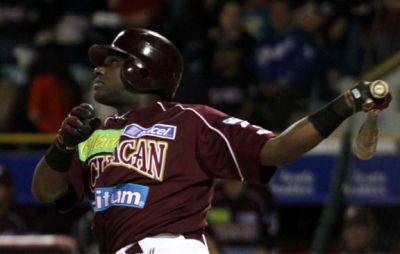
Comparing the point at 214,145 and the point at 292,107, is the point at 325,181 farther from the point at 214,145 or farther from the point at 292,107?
the point at 214,145

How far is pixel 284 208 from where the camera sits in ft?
28.4

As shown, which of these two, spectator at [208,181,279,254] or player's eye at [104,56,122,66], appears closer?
player's eye at [104,56,122,66]

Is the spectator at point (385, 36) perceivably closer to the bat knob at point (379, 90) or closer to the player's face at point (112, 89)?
the player's face at point (112, 89)

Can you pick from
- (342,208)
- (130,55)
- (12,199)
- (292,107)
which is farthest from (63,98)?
(130,55)

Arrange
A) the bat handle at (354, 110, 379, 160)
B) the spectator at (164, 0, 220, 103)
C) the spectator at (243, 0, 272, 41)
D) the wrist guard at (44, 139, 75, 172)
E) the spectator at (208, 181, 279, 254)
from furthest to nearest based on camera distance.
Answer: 1. the spectator at (243, 0, 272, 41)
2. the spectator at (164, 0, 220, 103)
3. the spectator at (208, 181, 279, 254)
4. the wrist guard at (44, 139, 75, 172)
5. the bat handle at (354, 110, 379, 160)

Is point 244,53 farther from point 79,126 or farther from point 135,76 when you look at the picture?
point 79,126

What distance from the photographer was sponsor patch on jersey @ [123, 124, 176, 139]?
13.2ft

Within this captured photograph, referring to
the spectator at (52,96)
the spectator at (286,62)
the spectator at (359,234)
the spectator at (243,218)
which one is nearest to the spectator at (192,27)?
the spectator at (286,62)

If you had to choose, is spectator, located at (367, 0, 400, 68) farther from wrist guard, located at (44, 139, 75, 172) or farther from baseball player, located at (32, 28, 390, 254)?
wrist guard, located at (44, 139, 75, 172)

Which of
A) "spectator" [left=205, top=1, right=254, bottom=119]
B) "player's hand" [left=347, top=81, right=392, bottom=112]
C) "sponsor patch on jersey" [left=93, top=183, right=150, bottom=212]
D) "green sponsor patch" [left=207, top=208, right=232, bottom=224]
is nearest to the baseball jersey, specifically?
"sponsor patch on jersey" [left=93, top=183, right=150, bottom=212]

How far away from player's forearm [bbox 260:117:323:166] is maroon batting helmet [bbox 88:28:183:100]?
0.58 m

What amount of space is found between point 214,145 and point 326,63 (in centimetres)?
576

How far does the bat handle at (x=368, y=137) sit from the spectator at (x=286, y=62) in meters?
5.01

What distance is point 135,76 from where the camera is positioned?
13.6ft
